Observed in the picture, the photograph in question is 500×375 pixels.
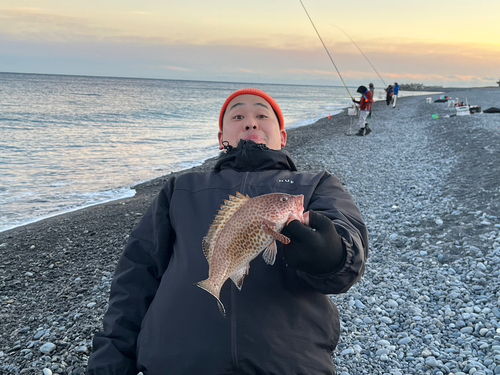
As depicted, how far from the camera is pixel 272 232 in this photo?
2.09 meters

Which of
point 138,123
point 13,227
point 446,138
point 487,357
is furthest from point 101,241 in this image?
point 138,123

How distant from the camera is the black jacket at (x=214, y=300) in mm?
2408

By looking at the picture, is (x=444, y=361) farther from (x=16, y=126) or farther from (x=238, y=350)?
(x=16, y=126)

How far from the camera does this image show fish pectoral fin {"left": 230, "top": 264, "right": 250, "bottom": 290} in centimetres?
234

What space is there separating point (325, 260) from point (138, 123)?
36.0 m

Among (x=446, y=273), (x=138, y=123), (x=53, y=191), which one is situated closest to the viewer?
(x=446, y=273)

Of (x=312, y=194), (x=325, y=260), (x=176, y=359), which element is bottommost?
(x=176, y=359)

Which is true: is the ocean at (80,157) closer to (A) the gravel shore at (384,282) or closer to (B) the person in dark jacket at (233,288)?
(A) the gravel shore at (384,282)

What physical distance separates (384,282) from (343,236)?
167 inches

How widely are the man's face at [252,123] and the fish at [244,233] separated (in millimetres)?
1344

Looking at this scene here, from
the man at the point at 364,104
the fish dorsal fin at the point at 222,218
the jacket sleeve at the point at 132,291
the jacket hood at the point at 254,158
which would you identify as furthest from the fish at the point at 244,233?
the man at the point at 364,104

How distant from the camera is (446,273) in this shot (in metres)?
6.21

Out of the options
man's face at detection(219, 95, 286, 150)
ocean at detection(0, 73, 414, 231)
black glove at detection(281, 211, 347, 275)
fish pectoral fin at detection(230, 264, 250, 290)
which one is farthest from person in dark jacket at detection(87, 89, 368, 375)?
ocean at detection(0, 73, 414, 231)

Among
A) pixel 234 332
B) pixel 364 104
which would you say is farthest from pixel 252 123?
pixel 364 104
